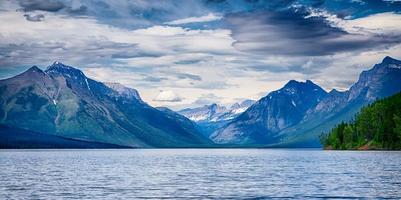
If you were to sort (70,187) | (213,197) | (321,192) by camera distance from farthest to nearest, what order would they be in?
(70,187) → (321,192) → (213,197)

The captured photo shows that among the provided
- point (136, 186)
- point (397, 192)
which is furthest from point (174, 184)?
point (397, 192)

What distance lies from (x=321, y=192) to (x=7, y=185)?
148 ft

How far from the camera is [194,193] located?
75188mm

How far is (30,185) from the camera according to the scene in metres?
89.4

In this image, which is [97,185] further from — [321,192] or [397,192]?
[397,192]

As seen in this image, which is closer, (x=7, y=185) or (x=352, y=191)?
(x=352, y=191)

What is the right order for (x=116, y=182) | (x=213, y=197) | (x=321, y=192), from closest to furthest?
(x=213, y=197) → (x=321, y=192) → (x=116, y=182)

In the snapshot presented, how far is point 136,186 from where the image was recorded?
284ft

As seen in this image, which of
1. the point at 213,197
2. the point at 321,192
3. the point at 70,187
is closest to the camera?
the point at 213,197

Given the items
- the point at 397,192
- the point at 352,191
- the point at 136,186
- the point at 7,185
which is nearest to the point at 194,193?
the point at 136,186

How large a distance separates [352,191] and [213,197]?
60.8 ft

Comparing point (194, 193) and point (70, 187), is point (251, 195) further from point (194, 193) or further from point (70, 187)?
point (70, 187)

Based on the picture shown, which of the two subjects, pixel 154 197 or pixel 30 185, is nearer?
pixel 154 197

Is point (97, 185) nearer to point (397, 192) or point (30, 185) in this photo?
point (30, 185)
